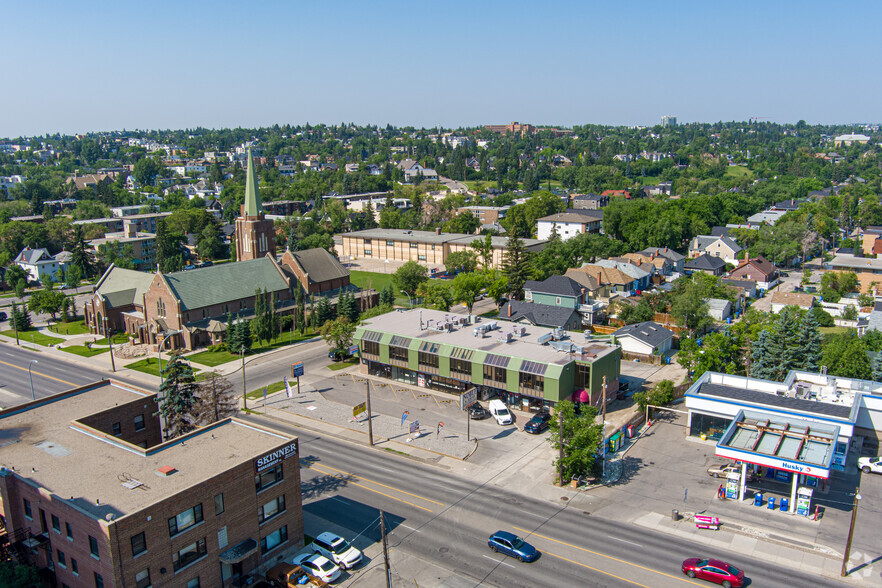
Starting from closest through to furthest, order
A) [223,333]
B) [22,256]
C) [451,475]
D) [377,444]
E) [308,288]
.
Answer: [451,475] → [377,444] → [223,333] → [308,288] → [22,256]

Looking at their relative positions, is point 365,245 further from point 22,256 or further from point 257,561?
point 257,561

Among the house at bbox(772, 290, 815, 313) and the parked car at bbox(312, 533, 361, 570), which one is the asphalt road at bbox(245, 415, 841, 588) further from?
the house at bbox(772, 290, 815, 313)

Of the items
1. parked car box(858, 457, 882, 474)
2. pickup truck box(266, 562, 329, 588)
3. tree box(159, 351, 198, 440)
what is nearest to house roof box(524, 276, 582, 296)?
parked car box(858, 457, 882, 474)

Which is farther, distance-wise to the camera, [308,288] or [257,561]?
[308,288]

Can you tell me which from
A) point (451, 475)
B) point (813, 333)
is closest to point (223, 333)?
point (451, 475)

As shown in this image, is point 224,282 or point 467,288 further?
point 467,288

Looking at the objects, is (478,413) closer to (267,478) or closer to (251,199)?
(267,478)

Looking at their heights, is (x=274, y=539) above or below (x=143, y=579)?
below

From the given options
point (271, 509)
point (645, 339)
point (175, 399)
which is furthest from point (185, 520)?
point (645, 339)
